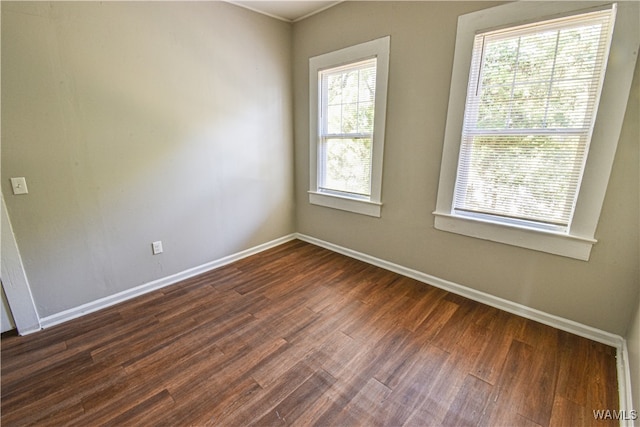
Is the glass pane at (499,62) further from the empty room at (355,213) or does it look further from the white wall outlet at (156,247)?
the white wall outlet at (156,247)

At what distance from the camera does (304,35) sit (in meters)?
3.20

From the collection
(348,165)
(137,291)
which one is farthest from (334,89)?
(137,291)

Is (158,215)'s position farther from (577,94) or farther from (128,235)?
(577,94)

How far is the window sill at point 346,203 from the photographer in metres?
2.97

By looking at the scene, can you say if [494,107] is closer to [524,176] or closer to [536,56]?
[536,56]

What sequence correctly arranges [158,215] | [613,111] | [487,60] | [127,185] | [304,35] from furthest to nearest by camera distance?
[304,35] → [158,215] → [127,185] → [487,60] → [613,111]

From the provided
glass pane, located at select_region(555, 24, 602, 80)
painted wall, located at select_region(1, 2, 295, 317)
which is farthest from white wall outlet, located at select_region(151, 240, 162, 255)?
glass pane, located at select_region(555, 24, 602, 80)

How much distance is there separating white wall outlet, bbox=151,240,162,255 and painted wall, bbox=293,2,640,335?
191 centimetres

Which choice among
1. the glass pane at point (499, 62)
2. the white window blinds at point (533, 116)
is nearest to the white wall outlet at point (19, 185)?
the white window blinds at point (533, 116)

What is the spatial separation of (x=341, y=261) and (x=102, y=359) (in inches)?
87.2

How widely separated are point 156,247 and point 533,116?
3.26 meters

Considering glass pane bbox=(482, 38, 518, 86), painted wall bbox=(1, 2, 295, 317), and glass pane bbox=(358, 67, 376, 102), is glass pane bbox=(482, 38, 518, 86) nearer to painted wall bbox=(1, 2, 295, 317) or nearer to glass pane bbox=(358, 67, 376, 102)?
glass pane bbox=(358, 67, 376, 102)

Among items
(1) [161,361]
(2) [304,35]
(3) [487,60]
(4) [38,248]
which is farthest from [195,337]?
(2) [304,35]

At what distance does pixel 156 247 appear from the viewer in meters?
2.61
